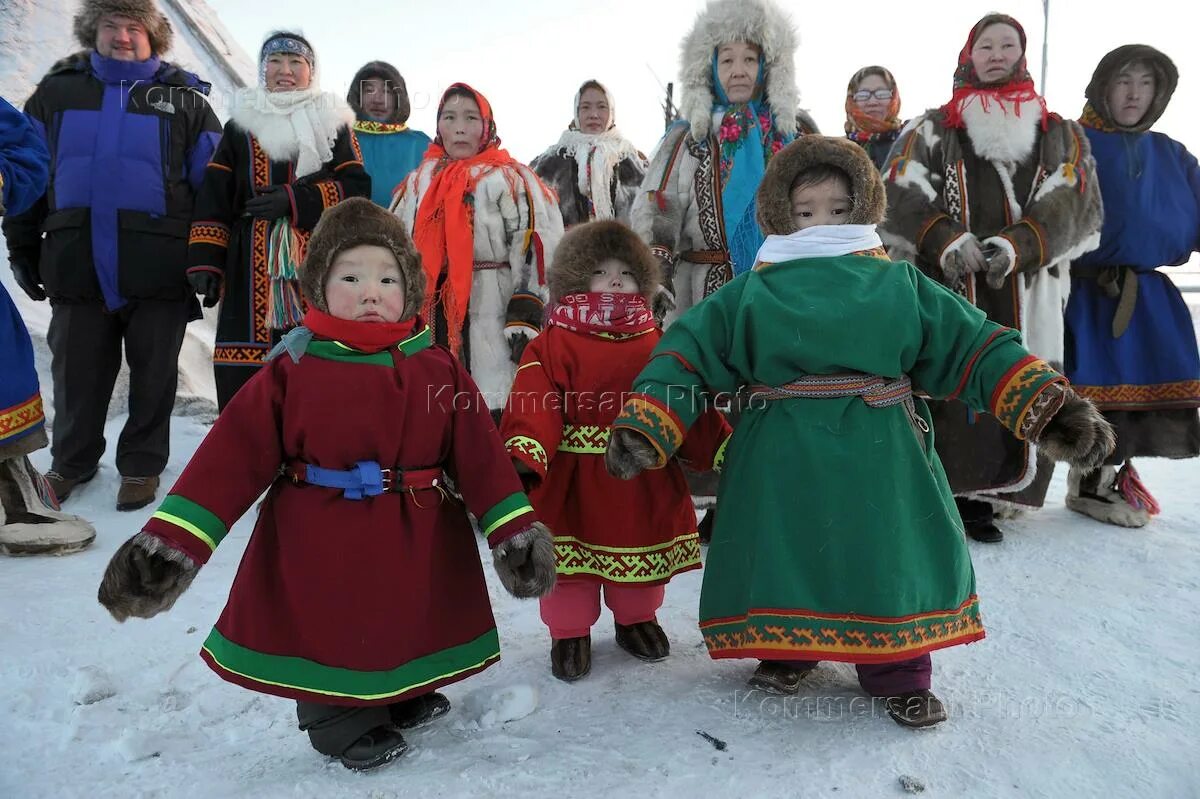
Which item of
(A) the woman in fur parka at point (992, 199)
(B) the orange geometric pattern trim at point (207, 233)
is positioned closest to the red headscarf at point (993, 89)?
(A) the woman in fur parka at point (992, 199)

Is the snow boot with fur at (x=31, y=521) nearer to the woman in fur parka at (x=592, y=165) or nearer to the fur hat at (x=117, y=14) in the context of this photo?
the fur hat at (x=117, y=14)

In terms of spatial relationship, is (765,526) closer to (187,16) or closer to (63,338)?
(63,338)

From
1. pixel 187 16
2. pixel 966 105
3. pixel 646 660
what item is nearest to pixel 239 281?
pixel 646 660

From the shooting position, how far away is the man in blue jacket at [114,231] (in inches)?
132

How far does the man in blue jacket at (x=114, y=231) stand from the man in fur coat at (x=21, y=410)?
0.44 metres

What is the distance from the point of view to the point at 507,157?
11.1 feet

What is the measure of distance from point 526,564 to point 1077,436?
3.69 feet

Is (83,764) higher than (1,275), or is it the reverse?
(1,275)

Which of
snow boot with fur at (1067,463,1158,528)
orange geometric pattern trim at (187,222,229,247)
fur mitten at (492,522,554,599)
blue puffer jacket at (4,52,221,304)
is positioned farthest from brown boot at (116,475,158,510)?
snow boot with fur at (1067,463,1158,528)

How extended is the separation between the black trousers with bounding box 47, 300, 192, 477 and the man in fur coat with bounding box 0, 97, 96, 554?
0.50m

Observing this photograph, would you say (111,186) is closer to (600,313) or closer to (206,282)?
(206,282)

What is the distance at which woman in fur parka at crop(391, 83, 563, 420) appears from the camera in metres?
3.22

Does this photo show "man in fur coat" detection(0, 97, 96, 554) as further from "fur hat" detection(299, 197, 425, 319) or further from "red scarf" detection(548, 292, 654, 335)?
"red scarf" detection(548, 292, 654, 335)

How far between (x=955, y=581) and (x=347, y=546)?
1294mm
